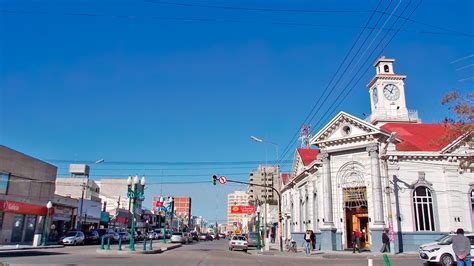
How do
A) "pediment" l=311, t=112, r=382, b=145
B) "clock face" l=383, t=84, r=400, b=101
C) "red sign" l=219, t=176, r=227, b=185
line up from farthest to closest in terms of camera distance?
"clock face" l=383, t=84, r=400, b=101, "red sign" l=219, t=176, r=227, b=185, "pediment" l=311, t=112, r=382, b=145

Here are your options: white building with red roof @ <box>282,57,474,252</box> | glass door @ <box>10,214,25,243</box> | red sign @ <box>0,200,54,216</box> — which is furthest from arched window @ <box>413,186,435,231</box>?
glass door @ <box>10,214,25,243</box>

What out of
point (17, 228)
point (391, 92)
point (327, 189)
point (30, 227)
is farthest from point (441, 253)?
point (30, 227)

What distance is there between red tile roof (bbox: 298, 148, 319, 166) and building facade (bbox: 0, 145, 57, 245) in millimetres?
28469

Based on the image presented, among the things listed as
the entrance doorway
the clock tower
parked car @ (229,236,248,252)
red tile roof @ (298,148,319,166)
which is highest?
the clock tower

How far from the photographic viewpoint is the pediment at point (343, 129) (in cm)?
3550

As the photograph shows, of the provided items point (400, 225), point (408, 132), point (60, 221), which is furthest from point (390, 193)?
point (60, 221)

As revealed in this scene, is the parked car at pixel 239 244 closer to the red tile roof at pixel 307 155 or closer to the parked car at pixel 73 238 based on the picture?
the red tile roof at pixel 307 155

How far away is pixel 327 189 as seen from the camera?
36.6 metres

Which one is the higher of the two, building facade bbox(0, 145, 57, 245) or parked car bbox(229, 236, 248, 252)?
building facade bbox(0, 145, 57, 245)

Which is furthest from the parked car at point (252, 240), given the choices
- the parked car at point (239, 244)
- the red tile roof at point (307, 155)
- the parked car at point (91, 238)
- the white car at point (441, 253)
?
the white car at point (441, 253)

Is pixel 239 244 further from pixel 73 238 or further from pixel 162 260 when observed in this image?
pixel 162 260

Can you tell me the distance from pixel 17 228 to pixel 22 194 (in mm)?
3543

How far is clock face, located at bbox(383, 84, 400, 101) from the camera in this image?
152 feet

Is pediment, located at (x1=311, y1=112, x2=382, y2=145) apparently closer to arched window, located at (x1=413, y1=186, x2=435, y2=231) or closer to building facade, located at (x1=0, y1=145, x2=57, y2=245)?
arched window, located at (x1=413, y1=186, x2=435, y2=231)
